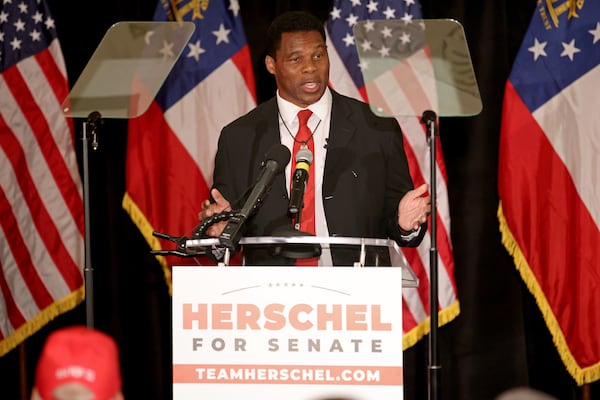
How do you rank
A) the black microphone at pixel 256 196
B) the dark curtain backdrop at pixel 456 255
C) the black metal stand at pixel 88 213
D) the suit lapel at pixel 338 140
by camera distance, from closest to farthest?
the black microphone at pixel 256 196 < the suit lapel at pixel 338 140 < the black metal stand at pixel 88 213 < the dark curtain backdrop at pixel 456 255

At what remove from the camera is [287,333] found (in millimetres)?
2479

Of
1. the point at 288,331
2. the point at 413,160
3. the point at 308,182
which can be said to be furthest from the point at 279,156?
the point at 413,160

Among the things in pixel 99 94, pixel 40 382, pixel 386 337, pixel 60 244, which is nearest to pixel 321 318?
pixel 386 337

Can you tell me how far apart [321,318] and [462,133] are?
2.57 meters

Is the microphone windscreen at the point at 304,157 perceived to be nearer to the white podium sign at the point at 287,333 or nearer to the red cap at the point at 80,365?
the white podium sign at the point at 287,333

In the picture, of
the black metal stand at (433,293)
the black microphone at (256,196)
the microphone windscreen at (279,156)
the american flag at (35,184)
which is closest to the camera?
the black microphone at (256,196)

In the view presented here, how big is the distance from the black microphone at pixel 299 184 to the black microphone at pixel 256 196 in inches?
1.9

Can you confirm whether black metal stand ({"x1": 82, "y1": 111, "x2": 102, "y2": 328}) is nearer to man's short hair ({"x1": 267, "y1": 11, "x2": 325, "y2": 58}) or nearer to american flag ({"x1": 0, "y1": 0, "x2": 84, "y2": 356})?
man's short hair ({"x1": 267, "y1": 11, "x2": 325, "y2": 58})

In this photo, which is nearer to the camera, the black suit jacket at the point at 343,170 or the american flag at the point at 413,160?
the black suit jacket at the point at 343,170

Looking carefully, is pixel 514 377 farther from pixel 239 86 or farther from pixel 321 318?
pixel 321 318

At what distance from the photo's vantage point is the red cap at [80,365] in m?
1.33

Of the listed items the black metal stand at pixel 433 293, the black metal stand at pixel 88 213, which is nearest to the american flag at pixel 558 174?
the black metal stand at pixel 433 293

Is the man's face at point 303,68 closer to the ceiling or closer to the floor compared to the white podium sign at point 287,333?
closer to the ceiling

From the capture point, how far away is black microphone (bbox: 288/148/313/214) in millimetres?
2484
